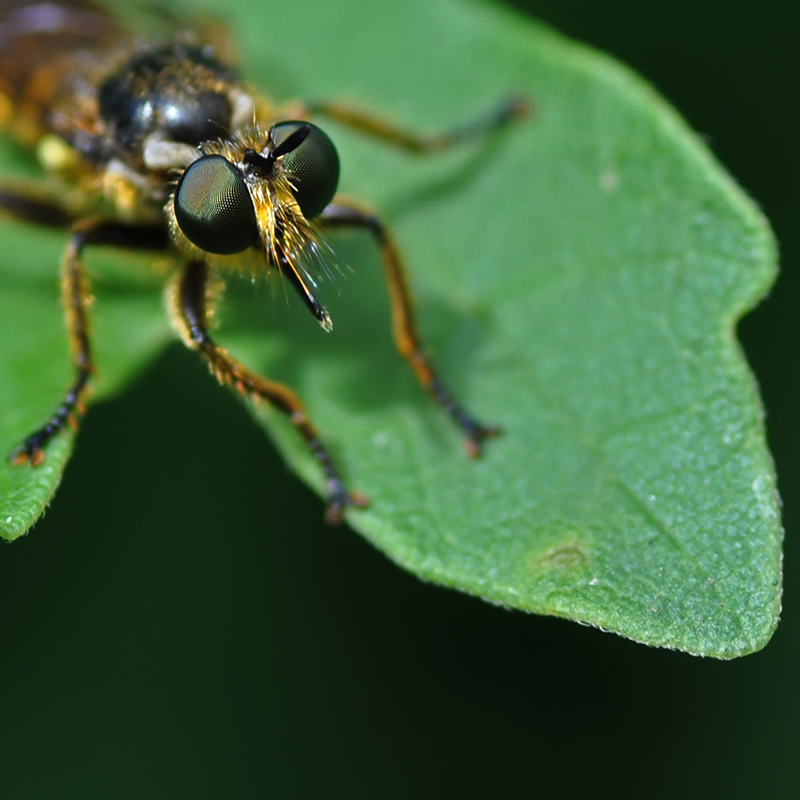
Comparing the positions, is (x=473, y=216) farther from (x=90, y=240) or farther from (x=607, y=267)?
(x=90, y=240)

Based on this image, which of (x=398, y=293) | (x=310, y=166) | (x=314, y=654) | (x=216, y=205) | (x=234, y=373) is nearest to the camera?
(x=216, y=205)

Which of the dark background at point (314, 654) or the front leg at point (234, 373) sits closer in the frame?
the front leg at point (234, 373)

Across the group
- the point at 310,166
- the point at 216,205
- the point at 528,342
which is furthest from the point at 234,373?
the point at 528,342

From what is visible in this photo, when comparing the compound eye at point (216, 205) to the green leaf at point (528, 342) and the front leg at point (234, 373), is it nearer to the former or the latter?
the front leg at point (234, 373)

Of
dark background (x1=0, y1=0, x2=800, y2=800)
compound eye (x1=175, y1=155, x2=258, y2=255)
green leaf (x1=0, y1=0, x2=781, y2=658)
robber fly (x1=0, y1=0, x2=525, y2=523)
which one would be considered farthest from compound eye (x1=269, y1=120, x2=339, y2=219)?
dark background (x1=0, y1=0, x2=800, y2=800)

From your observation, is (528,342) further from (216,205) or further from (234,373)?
(216,205)

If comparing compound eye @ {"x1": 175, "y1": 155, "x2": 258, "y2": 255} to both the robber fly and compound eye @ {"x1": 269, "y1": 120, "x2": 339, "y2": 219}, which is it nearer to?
the robber fly

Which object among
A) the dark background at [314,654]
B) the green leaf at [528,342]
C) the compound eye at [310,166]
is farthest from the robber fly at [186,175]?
the dark background at [314,654]

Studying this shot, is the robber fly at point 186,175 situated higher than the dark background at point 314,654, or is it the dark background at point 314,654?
the robber fly at point 186,175
